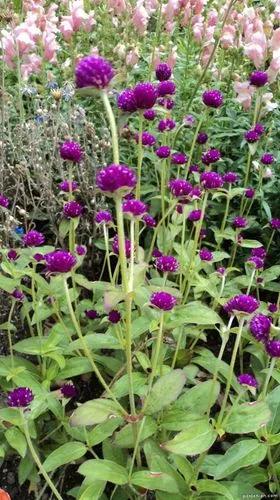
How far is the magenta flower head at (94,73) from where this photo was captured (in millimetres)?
1161

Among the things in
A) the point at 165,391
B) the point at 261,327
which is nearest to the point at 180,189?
the point at 261,327

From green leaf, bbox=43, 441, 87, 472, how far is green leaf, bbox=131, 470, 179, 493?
173 mm

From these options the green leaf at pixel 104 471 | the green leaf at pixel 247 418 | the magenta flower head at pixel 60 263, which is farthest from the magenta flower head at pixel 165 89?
the green leaf at pixel 104 471

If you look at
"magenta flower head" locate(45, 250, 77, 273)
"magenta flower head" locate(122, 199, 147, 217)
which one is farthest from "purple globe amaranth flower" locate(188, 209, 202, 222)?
"magenta flower head" locate(45, 250, 77, 273)

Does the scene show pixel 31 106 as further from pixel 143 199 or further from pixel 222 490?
pixel 222 490

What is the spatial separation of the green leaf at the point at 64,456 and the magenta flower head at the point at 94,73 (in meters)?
0.96

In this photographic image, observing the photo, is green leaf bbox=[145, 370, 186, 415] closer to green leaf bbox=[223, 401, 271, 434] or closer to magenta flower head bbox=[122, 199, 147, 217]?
green leaf bbox=[223, 401, 271, 434]

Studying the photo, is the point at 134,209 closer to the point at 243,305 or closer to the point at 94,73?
the point at 243,305

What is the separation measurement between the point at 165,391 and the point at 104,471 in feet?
0.80

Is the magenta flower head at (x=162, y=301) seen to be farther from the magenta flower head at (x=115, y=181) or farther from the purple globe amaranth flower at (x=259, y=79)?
the purple globe amaranth flower at (x=259, y=79)

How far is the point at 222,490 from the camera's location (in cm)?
152

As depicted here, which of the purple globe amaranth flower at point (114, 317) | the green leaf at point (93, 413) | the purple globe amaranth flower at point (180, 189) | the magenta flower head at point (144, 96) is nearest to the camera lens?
the green leaf at point (93, 413)

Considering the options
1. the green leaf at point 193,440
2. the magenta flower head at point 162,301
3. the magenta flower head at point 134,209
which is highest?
the magenta flower head at point 134,209

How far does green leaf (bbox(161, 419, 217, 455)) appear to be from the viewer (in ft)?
4.76
